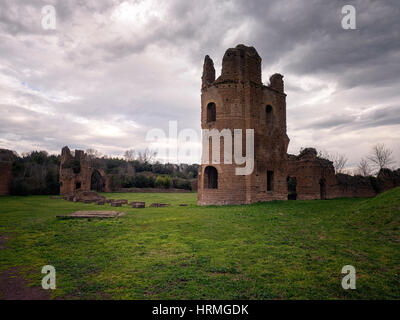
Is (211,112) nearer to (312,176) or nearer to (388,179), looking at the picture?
(312,176)

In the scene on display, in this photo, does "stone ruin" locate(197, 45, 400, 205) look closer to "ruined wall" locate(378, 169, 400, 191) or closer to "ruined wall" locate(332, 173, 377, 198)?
"ruined wall" locate(332, 173, 377, 198)

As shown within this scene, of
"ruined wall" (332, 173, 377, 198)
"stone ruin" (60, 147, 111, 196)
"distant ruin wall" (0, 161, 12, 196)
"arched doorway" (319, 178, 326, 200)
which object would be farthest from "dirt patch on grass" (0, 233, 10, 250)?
"distant ruin wall" (0, 161, 12, 196)

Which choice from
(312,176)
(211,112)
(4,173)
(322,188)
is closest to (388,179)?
(322,188)

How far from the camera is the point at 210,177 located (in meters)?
18.9

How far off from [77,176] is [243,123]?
29626mm

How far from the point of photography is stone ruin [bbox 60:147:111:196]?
3472cm

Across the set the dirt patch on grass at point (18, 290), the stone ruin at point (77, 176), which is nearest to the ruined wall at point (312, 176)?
the dirt patch on grass at point (18, 290)

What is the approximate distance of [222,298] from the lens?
12.5 feet

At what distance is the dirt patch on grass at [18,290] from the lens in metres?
3.95

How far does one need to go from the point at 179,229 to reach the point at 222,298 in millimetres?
5567

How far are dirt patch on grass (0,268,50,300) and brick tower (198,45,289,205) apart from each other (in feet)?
42.7

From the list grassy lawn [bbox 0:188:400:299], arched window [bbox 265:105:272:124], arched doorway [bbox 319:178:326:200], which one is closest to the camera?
grassy lawn [bbox 0:188:400:299]

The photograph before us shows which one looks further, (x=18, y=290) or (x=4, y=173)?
(x=4, y=173)
